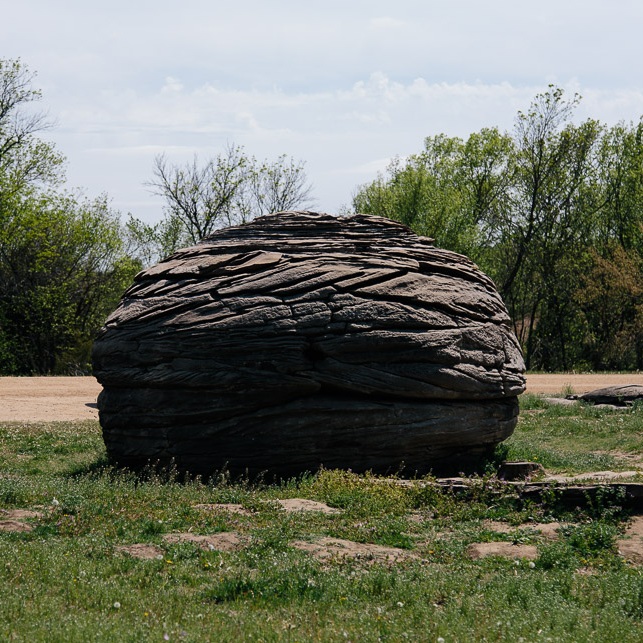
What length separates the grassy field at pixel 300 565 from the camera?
621cm

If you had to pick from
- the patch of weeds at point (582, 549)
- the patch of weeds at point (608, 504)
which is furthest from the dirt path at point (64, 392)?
the patch of weeds at point (582, 549)

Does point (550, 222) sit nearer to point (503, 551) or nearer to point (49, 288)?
point (49, 288)

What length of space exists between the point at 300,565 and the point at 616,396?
16.3 meters

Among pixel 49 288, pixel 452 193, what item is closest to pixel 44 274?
pixel 49 288

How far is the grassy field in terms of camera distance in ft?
20.4

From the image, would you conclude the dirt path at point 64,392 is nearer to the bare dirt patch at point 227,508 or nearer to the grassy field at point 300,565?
the grassy field at point 300,565

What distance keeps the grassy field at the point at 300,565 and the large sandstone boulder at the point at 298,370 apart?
0.64m

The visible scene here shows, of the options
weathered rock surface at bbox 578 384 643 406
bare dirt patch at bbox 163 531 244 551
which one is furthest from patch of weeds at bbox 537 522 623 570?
weathered rock surface at bbox 578 384 643 406

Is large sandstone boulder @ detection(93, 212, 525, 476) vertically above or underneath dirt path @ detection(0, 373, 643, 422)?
above

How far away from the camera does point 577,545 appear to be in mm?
8867

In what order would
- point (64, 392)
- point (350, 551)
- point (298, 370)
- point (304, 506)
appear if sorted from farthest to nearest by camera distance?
point (64, 392), point (298, 370), point (304, 506), point (350, 551)

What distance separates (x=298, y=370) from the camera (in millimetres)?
12234

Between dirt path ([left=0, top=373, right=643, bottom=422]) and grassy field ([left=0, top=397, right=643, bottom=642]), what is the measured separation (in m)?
8.48

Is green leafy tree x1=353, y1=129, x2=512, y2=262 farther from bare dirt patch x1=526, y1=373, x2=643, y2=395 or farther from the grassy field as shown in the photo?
the grassy field
